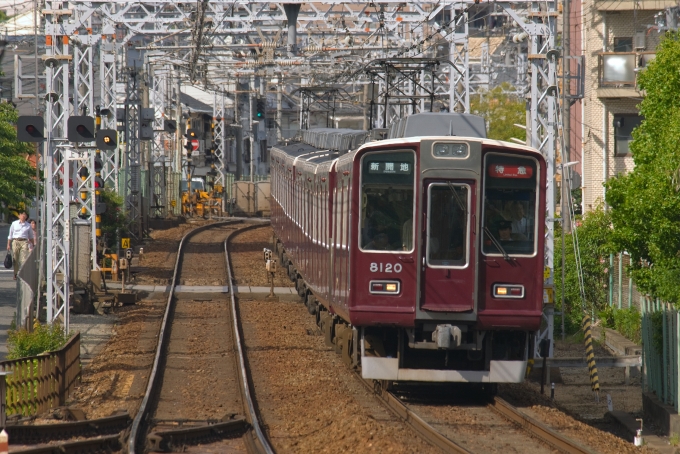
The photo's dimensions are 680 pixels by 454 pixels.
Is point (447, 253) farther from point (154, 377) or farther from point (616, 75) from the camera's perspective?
point (616, 75)

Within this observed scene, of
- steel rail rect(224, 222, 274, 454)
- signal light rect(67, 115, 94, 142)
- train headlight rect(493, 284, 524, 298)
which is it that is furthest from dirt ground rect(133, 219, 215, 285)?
train headlight rect(493, 284, 524, 298)

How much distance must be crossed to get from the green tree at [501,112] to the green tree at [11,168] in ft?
68.9

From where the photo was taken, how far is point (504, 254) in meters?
10.3

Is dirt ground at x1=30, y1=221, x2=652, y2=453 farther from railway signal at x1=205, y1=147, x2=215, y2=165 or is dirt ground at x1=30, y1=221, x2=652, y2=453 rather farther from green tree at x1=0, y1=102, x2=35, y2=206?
railway signal at x1=205, y1=147, x2=215, y2=165

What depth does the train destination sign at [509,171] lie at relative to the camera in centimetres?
1030

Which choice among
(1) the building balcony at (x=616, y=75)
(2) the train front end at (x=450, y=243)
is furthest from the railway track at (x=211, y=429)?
(1) the building balcony at (x=616, y=75)

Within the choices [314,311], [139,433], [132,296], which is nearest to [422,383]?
[139,433]

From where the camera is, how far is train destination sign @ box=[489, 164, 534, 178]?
1030 cm

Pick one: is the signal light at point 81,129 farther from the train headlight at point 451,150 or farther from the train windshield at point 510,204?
the train windshield at point 510,204

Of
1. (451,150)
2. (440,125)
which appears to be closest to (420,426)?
(451,150)

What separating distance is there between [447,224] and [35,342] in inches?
194

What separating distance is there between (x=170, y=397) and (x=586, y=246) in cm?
985

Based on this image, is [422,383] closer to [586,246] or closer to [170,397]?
[170,397]

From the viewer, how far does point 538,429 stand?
916cm
